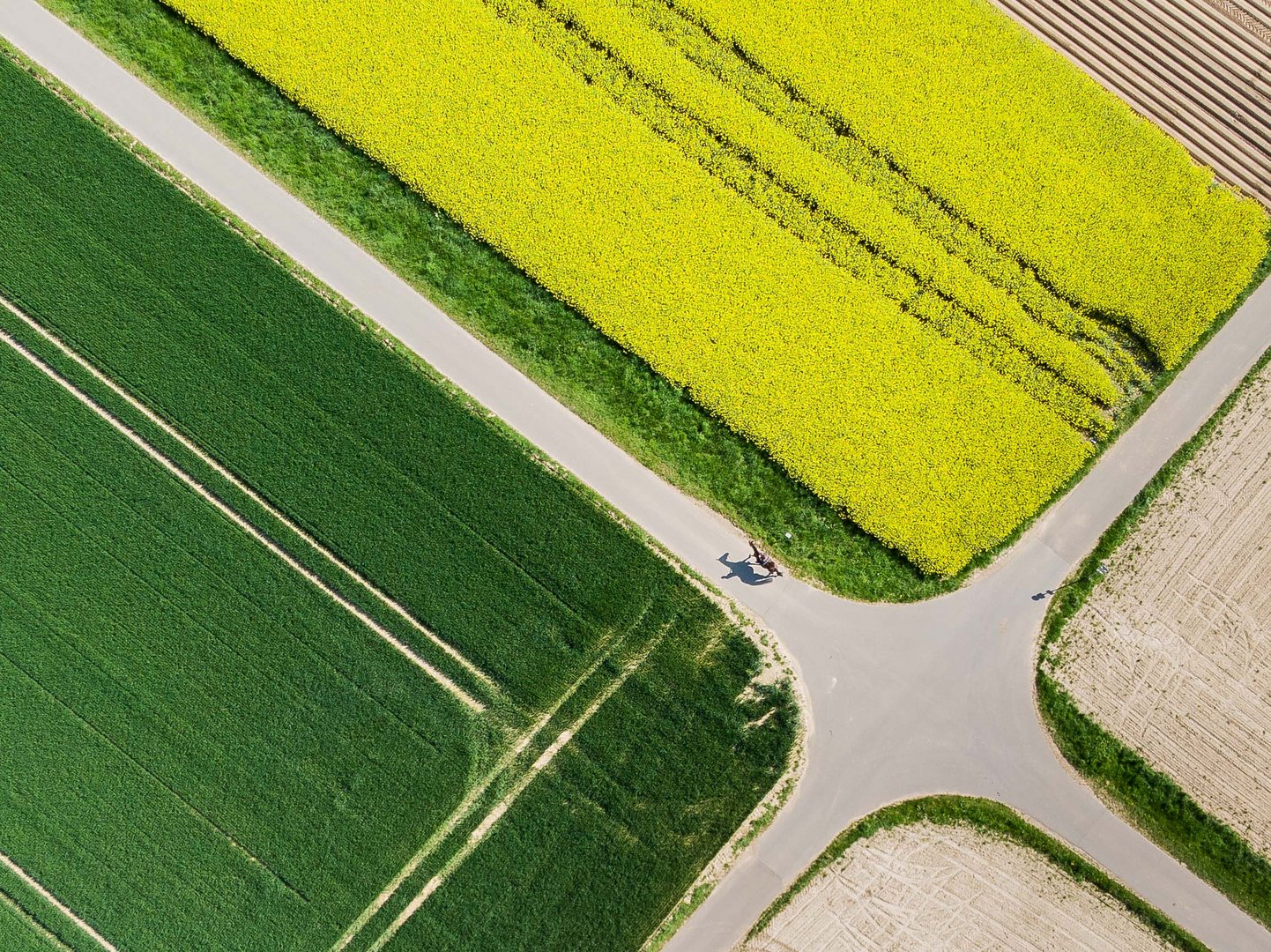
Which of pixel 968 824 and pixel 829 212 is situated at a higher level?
pixel 829 212

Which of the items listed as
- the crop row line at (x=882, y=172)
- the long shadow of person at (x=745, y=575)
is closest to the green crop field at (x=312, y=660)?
the long shadow of person at (x=745, y=575)

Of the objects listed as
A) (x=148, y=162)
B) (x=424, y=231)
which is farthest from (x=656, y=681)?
(x=148, y=162)

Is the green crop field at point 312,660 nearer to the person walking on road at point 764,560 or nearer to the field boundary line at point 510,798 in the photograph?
the field boundary line at point 510,798

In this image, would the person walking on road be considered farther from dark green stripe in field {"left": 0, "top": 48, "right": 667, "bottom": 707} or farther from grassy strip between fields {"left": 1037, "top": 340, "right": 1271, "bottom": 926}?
grassy strip between fields {"left": 1037, "top": 340, "right": 1271, "bottom": 926}

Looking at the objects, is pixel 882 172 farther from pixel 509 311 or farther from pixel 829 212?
pixel 509 311

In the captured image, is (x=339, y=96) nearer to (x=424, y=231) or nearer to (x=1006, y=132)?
(x=424, y=231)

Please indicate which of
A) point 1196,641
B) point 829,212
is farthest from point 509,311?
point 1196,641
